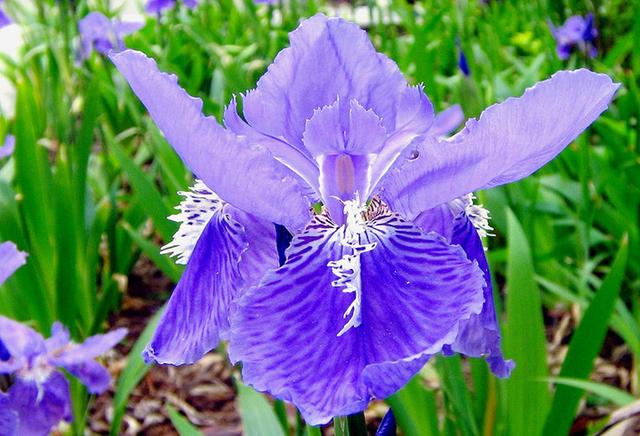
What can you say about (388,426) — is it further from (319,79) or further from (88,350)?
(88,350)

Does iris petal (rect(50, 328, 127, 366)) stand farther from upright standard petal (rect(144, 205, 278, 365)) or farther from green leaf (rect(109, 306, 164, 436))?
upright standard petal (rect(144, 205, 278, 365))

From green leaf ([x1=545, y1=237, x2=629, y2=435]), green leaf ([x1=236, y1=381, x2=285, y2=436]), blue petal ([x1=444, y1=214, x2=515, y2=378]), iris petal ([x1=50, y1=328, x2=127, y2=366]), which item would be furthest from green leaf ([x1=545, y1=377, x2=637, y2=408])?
iris petal ([x1=50, y1=328, x2=127, y2=366])

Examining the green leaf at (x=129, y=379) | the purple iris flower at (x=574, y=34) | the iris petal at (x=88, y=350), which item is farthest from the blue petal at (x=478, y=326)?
the purple iris flower at (x=574, y=34)

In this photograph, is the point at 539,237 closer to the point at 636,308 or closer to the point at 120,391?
the point at 636,308

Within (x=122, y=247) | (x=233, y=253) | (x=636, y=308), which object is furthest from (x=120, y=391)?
(x=636, y=308)

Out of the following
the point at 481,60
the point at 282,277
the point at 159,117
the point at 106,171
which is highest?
the point at 481,60

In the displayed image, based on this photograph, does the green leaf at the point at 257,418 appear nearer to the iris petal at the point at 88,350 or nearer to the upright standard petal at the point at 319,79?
the iris petal at the point at 88,350
